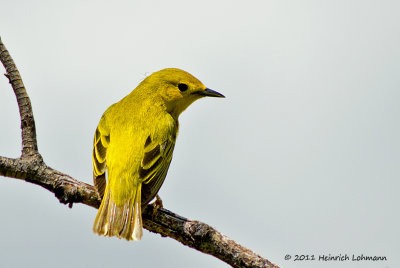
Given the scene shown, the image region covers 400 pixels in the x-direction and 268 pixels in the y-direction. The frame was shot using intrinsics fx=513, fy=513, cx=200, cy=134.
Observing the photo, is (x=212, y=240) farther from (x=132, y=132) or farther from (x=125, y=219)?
(x=132, y=132)

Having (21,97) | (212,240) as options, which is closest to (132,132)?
(21,97)

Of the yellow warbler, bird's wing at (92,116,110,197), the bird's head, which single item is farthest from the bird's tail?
the bird's head

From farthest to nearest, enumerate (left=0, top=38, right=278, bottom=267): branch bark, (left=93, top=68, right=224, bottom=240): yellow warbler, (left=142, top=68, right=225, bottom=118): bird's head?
(left=142, top=68, right=225, bottom=118): bird's head → (left=93, top=68, right=224, bottom=240): yellow warbler → (left=0, top=38, right=278, bottom=267): branch bark

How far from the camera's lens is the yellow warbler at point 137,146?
5.54 meters

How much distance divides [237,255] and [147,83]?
11.9 feet

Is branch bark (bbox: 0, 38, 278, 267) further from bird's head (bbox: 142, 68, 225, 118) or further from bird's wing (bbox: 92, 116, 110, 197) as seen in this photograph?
bird's head (bbox: 142, 68, 225, 118)

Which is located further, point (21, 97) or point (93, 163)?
point (93, 163)

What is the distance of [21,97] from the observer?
529 cm

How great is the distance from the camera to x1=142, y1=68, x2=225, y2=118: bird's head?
7480mm

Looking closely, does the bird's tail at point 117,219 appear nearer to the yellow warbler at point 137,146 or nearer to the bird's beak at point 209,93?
the yellow warbler at point 137,146

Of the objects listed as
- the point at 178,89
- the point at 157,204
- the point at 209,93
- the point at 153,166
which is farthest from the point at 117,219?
the point at 209,93

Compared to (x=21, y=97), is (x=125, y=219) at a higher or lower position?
lower

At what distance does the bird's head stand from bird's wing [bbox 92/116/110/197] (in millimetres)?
1032

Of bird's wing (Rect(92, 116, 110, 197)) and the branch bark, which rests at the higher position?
bird's wing (Rect(92, 116, 110, 197))
